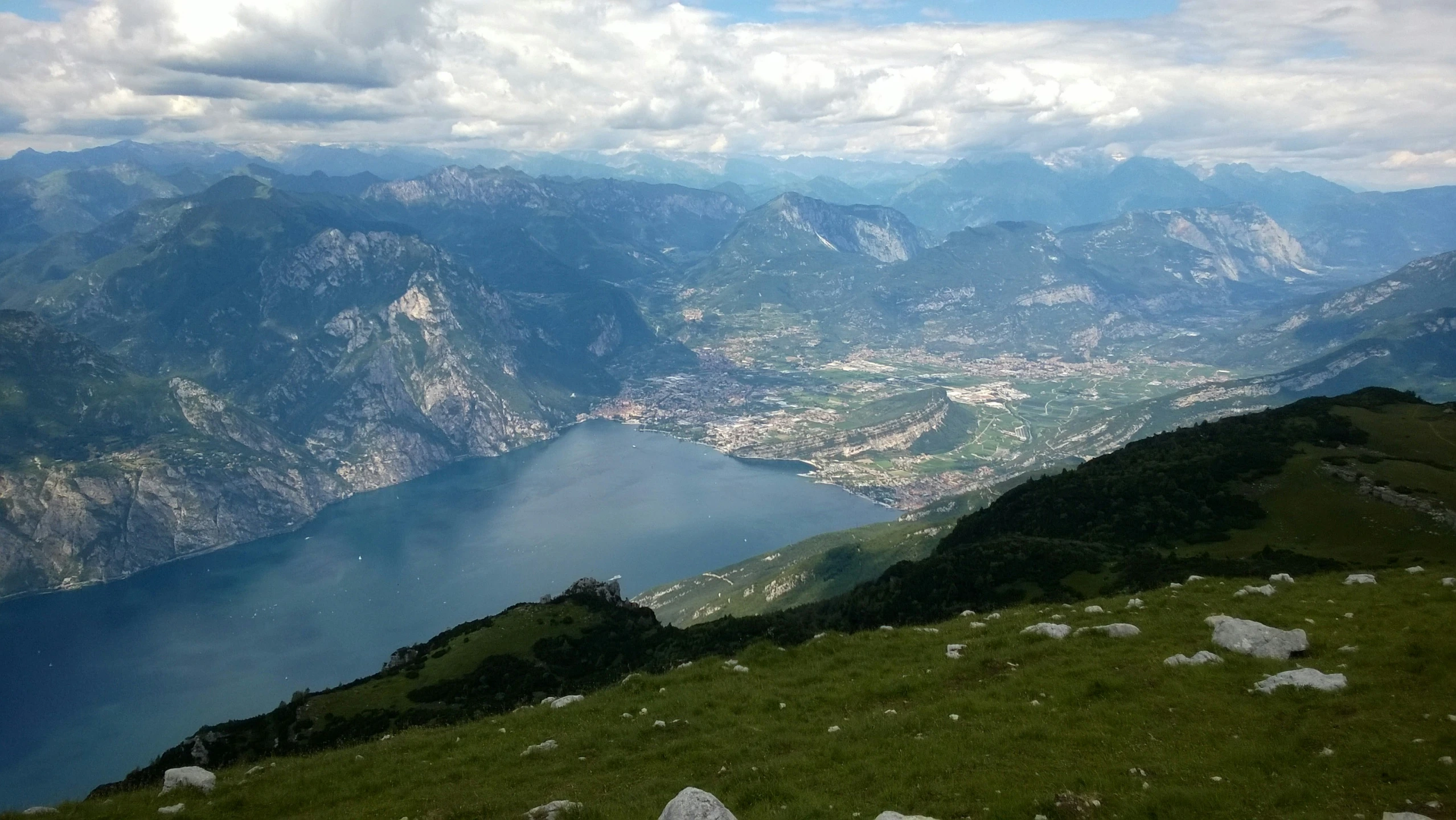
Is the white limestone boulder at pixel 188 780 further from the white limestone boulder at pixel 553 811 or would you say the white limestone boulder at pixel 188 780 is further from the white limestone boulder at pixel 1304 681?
the white limestone boulder at pixel 1304 681

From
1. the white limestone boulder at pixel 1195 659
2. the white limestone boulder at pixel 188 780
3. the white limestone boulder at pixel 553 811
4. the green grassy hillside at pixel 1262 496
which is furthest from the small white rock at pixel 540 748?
the green grassy hillside at pixel 1262 496

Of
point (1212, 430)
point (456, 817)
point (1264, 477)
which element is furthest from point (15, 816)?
point (1212, 430)

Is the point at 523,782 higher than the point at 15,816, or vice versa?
the point at 15,816

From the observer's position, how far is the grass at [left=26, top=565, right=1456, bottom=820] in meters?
19.1

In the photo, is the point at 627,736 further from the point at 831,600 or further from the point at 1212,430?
the point at 1212,430

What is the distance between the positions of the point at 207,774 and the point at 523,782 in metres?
10.9

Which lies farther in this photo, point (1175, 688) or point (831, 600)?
point (831, 600)

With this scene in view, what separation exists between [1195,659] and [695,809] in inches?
763

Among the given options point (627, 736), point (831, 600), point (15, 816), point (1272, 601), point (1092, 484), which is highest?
point (15, 816)

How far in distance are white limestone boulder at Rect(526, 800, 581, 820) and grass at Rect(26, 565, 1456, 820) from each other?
1.99ft

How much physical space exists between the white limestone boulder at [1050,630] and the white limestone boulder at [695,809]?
19492 millimetres

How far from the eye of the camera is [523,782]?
24.0 m

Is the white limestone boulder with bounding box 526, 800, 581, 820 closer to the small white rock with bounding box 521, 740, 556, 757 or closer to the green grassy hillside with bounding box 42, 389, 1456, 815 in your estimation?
the small white rock with bounding box 521, 740, 556, 757

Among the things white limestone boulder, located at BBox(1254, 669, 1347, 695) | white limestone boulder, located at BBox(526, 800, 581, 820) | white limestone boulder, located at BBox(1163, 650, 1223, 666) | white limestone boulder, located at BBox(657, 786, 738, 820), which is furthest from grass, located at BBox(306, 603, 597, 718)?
white limestone boulder, located at BBox(1254, 669, 1347, 695)
